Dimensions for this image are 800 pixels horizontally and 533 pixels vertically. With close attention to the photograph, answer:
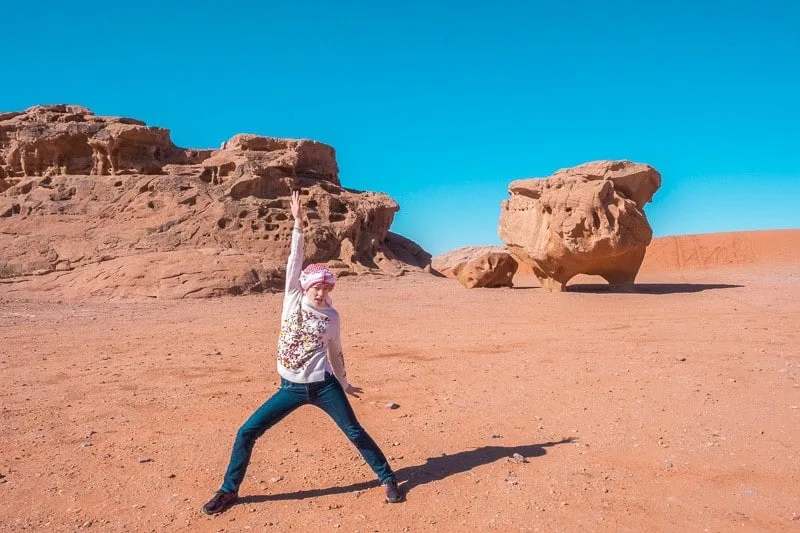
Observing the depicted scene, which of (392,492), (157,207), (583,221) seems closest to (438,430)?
(392,492)

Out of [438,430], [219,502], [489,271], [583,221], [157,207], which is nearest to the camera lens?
[219,502]

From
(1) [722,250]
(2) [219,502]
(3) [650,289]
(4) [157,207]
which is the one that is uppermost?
(4) [157,207]

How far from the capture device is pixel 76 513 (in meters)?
3.41

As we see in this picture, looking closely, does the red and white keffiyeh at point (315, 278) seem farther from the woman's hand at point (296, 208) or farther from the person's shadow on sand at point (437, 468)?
the person's shadow on sand at point (437, 468)

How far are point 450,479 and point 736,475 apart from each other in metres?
1.74

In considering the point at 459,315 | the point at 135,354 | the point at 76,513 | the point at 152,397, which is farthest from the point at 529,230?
the point at 76,513

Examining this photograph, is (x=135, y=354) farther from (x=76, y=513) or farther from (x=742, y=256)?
(x=742, y=256)

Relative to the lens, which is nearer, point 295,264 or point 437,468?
point 295,264

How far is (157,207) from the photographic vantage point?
19.1m

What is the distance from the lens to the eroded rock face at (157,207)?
52.2ft

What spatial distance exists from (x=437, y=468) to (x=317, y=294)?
1448 millimetres

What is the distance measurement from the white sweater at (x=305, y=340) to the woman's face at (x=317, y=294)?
0.03m

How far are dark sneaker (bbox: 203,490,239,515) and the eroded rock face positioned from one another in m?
11.1

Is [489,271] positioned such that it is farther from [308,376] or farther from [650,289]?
[308,376]
